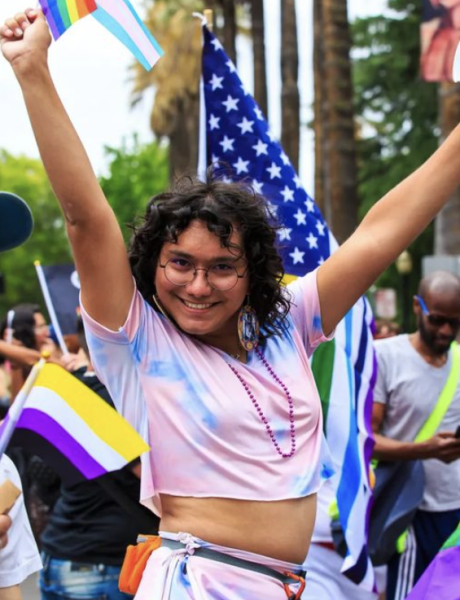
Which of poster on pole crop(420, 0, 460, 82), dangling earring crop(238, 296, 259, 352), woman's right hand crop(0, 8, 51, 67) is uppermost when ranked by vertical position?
woman's right hand crop(0, 8, 51, 67)

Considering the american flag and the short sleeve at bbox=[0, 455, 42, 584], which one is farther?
the american flag

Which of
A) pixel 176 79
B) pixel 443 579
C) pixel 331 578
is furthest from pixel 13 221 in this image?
pixel 176 79

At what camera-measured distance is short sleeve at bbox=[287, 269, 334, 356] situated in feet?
9.80

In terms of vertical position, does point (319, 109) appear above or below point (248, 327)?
below

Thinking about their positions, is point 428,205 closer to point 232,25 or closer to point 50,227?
point 232,25

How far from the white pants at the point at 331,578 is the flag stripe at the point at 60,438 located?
232 cm

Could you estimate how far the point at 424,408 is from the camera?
5352 mm

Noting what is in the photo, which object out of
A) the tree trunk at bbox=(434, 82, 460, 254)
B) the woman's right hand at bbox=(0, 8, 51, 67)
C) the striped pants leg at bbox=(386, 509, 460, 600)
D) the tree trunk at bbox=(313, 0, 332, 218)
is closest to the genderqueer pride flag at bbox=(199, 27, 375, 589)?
the striped pants leg at bbox=(386, 509, 460, 600)

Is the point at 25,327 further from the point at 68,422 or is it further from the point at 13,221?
the point at 68,422

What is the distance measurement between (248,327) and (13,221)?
2.34 ft

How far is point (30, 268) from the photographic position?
209 ft

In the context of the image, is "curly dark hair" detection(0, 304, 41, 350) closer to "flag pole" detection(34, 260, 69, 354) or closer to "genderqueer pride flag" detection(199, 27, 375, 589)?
"flag pole" detection(34, 260, 69, 354)

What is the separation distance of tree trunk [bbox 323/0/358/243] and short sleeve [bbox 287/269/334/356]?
1184 cm

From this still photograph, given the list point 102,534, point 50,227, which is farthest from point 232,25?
point 50,227
